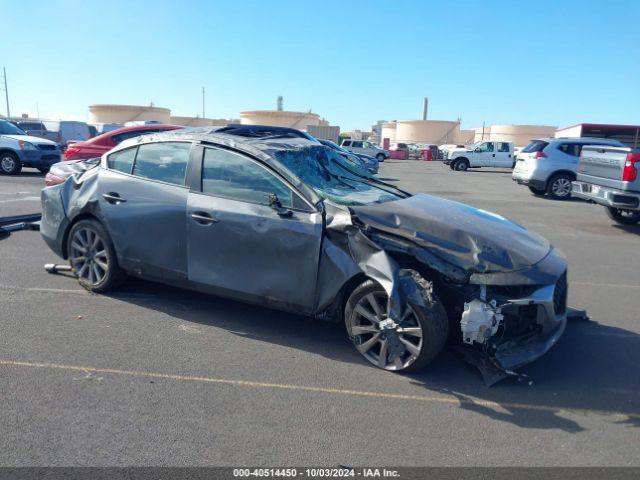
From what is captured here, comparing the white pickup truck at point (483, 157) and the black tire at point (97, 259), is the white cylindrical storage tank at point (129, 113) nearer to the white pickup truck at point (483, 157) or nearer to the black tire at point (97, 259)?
the white pickup truck at point (483, 157)

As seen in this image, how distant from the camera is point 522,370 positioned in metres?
3.95

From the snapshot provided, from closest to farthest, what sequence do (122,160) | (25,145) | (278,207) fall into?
(278,207) < (122,160) < (25,145)

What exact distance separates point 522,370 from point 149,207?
11.4 ft

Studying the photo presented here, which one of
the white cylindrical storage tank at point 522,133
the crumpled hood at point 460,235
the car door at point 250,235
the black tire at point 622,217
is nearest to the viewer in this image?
the crumpled hood at point 460,235

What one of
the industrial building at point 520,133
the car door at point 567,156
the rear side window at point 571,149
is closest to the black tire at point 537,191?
the car door at point 567,156

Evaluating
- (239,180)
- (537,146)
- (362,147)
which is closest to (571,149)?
(537,146)

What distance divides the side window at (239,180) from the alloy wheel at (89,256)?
139 centimetres

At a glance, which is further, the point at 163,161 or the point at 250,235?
the point at 163,161

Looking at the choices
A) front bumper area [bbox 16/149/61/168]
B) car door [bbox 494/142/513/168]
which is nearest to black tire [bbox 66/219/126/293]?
front bumper area [bbox 16/149/61/168]

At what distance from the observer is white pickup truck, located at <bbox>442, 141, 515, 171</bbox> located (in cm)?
3378

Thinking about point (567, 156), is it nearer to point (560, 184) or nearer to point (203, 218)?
point (560, 184)

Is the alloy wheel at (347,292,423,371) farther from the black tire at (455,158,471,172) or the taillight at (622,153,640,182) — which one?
the black tire at (455,158,471,172)

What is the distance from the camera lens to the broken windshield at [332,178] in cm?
436

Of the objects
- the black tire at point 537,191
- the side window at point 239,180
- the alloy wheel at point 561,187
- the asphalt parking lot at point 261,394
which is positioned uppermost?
the side window at point 239,180
